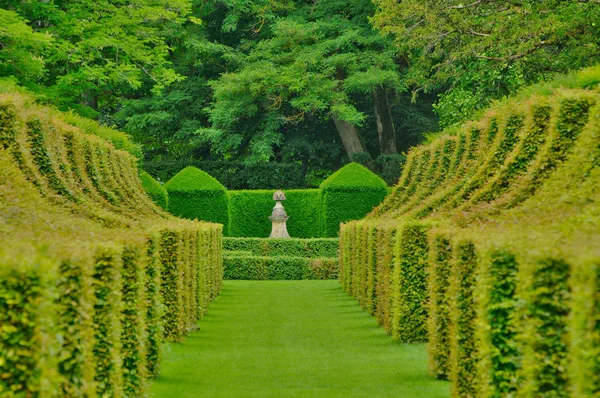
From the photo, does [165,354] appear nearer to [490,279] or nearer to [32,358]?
[490,279]

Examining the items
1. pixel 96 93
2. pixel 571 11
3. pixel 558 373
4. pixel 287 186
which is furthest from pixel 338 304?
pixel 96 93

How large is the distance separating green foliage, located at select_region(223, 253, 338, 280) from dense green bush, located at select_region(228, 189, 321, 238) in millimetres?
7036

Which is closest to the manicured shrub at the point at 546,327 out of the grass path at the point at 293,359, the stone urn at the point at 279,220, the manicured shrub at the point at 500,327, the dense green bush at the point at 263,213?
the manicured shrub at the point at 500,327

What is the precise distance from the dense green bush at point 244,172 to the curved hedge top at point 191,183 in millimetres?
7209

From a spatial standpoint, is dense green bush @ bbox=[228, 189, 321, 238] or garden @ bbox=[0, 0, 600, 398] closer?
garden @ bbox=[0, 0, 600, 398]

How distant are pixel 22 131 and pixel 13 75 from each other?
1536 cm

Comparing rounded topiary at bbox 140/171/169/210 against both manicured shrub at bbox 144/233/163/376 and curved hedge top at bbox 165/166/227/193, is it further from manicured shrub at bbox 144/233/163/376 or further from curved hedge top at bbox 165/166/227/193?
manicured shrub at bbox 144/233/163/376

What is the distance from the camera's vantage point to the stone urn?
37522mm

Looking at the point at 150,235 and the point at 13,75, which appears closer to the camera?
the point at 150,235

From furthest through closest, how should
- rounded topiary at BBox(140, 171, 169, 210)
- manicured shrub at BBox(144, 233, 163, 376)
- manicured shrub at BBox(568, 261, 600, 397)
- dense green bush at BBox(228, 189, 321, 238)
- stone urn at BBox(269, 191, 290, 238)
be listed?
dense green bush at BBox(228, 189, 321, 238)
stone urn at BBox(269, 191, 290, 238)
rounded topiary at BBox(140, 171, 169, 210)
manicured shrub at BBox(144, 233, 163, 376)
manicured shrub at BBox(568, 261, 600, 397)

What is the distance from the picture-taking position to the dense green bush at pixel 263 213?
38906 mm

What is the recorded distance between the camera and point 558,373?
6.02m

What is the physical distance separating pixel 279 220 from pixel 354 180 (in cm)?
399

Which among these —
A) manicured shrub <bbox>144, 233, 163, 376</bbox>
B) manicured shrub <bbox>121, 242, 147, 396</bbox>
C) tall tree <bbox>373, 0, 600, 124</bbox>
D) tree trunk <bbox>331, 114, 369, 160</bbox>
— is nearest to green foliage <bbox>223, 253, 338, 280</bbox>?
tall tree <bbox>373, 0, 600, 124</bbox>
